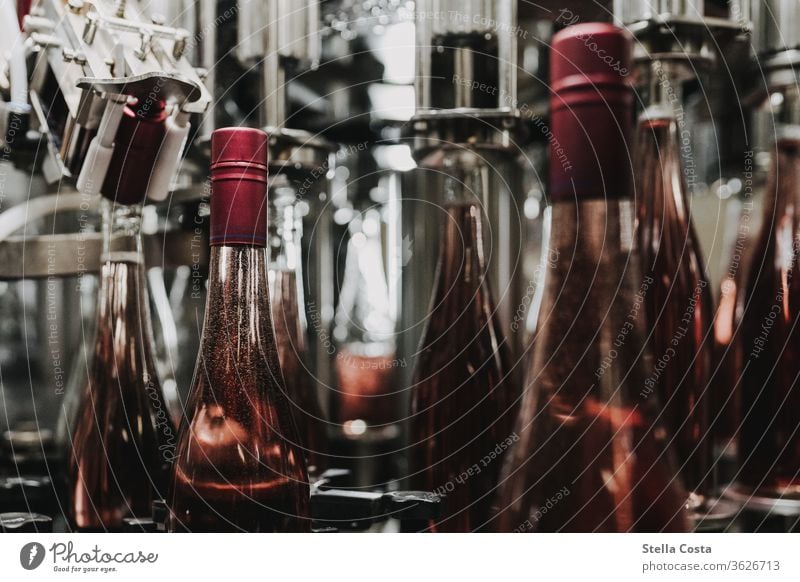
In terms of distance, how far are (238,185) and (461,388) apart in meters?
0.14

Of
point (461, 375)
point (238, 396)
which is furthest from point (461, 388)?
point (238, 396)

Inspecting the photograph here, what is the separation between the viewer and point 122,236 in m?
0.42

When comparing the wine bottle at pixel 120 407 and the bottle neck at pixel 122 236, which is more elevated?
the bottle neck at pixel 122 236

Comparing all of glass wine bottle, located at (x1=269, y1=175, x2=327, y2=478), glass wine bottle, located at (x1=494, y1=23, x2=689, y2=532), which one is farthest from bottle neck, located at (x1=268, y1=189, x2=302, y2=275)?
glass wine bottle, located at (x1=494, y1=23, x2=689, y2=532)

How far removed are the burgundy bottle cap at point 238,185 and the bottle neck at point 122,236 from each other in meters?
0.08

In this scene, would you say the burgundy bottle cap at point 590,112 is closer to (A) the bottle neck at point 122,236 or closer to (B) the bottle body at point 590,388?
(B) the bottle body at point 590,388

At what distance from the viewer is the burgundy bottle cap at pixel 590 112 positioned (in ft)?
1.07

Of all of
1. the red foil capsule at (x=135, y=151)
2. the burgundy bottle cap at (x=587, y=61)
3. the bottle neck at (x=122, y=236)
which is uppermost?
the burgundy bottle cap at (x=587, y=61)

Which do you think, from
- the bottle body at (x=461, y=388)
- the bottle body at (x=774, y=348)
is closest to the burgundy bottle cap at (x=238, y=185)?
the bottle body at (x=461, y=388)

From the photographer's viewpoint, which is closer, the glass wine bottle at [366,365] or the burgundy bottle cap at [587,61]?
the burgundy bottle cap at [587,61]

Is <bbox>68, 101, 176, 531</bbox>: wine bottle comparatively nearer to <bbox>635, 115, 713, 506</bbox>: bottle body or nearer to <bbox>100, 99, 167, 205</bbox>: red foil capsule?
<bbox>100, 99, 167, 205</bbox>: red foil capsule

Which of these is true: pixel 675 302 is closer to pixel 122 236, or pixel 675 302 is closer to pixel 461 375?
pixel 461 375
